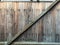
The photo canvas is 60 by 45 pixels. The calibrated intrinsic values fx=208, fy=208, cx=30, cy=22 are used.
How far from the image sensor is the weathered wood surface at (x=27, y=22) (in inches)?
357

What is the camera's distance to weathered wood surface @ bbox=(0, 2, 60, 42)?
9070 millimetres

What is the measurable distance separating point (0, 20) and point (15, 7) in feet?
2.87

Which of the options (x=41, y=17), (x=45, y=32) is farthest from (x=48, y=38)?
(x=41, y=17)

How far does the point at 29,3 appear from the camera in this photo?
357 inches

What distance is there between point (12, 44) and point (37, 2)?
Answer: 7.00 feet

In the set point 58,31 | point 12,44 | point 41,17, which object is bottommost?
point 12,44

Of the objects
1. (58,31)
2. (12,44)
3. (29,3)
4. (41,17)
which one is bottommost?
(12,44)

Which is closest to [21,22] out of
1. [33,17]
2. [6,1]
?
[33,17]

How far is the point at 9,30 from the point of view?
30.1 feet

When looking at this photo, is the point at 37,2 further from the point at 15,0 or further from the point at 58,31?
the point at 58,31

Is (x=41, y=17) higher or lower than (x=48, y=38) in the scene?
higher

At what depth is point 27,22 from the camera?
9094 mm

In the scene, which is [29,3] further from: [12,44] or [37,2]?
[12,44]

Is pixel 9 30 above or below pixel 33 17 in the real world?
below
